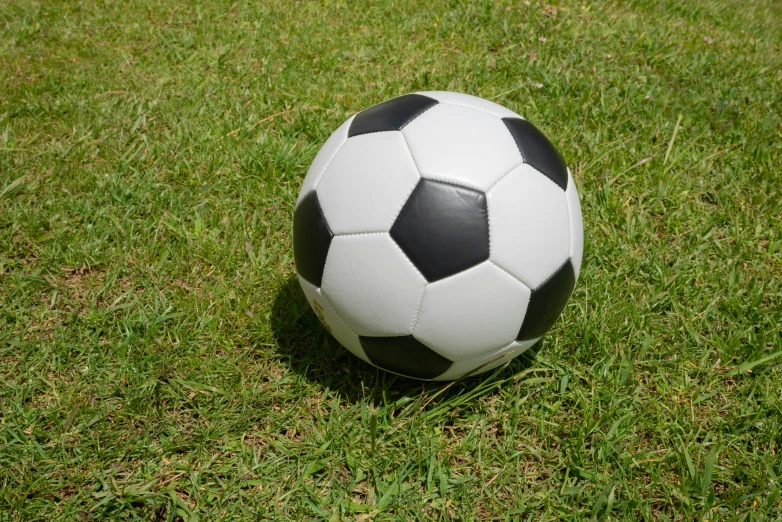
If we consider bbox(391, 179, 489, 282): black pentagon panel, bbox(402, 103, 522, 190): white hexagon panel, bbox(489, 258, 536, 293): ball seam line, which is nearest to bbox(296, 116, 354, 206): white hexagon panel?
bbox(402, 103, 522, 190): white hexagon panel

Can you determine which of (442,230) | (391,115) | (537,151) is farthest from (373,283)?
(537,151)

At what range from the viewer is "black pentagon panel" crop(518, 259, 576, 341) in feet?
6.68

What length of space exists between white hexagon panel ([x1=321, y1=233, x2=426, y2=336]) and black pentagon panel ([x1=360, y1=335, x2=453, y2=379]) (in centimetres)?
4

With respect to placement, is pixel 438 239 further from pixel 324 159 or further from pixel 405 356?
pixel 324 159

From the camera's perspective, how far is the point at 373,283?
6.37ft

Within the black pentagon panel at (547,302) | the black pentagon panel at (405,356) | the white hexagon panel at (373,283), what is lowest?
the black pentagon panel at (405,356)

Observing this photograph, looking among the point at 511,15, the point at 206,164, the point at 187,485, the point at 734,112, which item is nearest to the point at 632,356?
the point at 187,485

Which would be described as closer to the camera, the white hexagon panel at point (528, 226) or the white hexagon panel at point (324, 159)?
the white hexagon panel at point (528, 226)

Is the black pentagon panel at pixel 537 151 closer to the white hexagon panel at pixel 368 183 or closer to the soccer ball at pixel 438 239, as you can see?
the soccer ball at pixel 438 239

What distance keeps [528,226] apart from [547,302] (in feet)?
0.93

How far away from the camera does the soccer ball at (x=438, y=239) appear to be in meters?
1.91

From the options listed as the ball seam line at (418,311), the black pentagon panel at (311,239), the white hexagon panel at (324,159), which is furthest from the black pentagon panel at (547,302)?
the white hexagon panel at (324,159)

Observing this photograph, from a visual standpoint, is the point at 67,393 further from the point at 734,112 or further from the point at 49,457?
the point at 734,112

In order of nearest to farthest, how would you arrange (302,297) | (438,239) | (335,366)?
(438,239), (335,366), (302,297)
